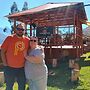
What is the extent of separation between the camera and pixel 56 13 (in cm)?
1730

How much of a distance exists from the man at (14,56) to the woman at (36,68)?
150 millimetres

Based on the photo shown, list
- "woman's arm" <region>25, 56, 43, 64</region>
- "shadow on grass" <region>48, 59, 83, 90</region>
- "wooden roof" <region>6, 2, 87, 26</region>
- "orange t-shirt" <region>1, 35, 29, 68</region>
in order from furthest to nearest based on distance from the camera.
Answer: "wooden roof" <region>6, 2, 87, 26</region> → "shadow on grass" <region>48, 59, 83, 90</region> → "orange t-shirt" <region>1, 35, 29, 68</region> → "woman's arm" <region>25, 56, 43, 64</region>

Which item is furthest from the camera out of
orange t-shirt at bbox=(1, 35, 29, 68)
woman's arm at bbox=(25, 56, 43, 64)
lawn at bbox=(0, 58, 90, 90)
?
lawn at bbox=(0, 58, 90, 90)

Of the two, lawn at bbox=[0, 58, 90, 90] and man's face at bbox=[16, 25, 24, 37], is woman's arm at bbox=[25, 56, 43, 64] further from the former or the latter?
lawn at bbox=[0, 58, 90, 90]

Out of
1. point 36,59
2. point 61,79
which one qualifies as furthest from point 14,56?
point 61,79

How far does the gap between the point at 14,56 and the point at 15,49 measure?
0.14 m

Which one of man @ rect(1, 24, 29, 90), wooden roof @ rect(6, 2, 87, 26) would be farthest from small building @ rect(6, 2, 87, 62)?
man @ rect(1, 24, 29, 90)

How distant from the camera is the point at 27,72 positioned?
6.59m

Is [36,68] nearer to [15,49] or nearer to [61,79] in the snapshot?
[15,49]

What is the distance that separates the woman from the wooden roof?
31.0 feet

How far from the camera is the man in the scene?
667 centimetres

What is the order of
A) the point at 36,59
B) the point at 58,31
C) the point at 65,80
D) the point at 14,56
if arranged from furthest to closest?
the point at 58,31 < the point at 65,80 < the point at 14,56 < the point at 36,59

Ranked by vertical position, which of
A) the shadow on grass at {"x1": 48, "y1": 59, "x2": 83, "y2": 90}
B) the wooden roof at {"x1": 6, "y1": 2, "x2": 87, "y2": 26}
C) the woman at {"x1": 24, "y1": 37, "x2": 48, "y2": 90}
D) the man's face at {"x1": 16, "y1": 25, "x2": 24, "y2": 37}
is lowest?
the shadow on grass at {"x1": 48, "y1": 59, "x2": 83, "y2": 90}

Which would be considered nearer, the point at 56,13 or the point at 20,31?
the point at 20,31
